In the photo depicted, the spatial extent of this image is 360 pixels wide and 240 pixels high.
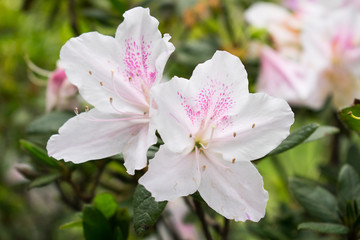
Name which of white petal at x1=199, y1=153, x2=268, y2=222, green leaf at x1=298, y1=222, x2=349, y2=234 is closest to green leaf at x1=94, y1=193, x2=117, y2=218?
white petal at x1=199, y1=153, x2=268, y2=222

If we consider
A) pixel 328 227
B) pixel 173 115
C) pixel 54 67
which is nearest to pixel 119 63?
pixel 173 115

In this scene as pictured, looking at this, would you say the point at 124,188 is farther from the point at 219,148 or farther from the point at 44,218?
the point at 44,218

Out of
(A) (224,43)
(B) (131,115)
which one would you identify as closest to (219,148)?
(B) (131,115)

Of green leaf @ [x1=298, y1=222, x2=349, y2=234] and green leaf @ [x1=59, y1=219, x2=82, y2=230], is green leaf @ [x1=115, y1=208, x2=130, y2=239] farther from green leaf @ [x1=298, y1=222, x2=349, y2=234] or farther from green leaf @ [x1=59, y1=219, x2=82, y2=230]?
green leaf @ [x1=298, y1=222, x2=349, y2=234]

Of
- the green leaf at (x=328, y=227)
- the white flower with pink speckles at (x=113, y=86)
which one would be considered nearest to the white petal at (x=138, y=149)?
the white flower with pink speckles at (x=113, y=86)

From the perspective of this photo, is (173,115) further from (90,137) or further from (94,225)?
(94,225)

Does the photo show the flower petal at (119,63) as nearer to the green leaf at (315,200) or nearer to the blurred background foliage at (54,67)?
the blurred background foliage at (54,67)

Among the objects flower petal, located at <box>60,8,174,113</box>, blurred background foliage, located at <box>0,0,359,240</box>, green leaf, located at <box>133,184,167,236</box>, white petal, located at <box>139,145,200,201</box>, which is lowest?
blurred background foliage, located at <box>0,0,359,240</box>
